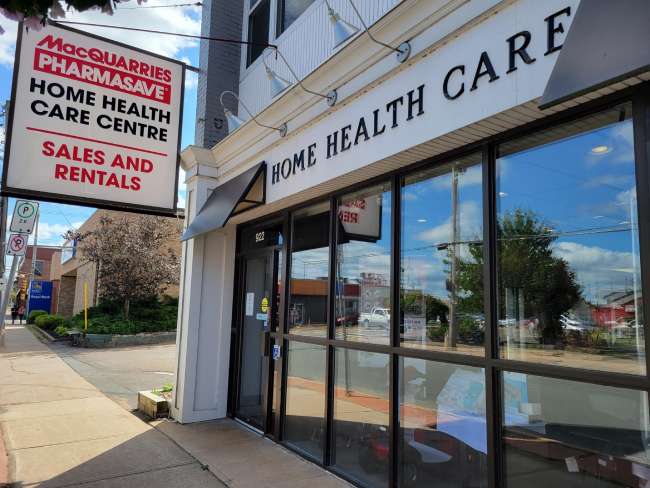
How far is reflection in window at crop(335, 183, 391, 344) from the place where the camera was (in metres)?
4.76

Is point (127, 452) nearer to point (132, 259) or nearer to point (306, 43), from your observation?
point (306, 43)

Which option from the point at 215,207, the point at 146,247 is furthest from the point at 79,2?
the point at 146,247

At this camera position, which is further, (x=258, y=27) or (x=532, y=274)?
(x=258, y=27)

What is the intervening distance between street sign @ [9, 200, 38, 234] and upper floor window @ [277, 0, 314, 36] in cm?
522

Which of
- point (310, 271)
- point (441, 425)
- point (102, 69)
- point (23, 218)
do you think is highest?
point (102, 69)

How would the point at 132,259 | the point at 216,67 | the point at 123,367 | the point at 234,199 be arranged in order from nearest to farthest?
the point at 234,199
the point at 216,67
the point at 123,367
the point at 132,259

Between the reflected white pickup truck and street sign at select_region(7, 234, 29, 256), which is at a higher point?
street sign at select_region(7, 234, 29, 256)

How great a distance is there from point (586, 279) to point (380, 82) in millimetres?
2258

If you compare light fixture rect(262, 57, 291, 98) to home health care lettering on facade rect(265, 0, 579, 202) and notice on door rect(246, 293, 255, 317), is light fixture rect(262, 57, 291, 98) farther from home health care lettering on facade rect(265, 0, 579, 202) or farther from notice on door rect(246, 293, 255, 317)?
notice on door rect(246, 293, 255, 317)

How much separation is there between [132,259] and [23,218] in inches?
418

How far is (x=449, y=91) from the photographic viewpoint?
365 cm

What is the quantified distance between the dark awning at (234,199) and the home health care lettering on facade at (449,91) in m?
1.02

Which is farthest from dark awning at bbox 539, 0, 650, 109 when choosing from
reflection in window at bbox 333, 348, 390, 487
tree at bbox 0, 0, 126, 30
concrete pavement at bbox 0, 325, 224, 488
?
concrete pavement at bbox 0, 325, 224, 488

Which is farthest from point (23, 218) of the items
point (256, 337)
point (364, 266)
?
point (364, 266)
